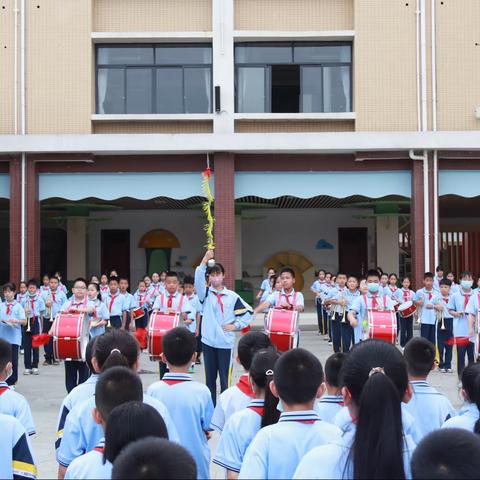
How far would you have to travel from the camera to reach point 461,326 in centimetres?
1187

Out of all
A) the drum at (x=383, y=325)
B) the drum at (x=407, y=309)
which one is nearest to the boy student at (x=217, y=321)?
the drum at (x=383, y=325)

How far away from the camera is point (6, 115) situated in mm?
18328

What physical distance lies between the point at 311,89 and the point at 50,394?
11227 mm

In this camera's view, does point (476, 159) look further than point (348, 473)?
Yes

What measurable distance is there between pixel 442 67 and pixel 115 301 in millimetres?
9957

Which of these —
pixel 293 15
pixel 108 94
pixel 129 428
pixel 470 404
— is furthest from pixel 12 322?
pixel 293 15

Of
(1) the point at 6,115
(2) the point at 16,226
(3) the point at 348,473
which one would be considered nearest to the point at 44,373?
(2) the point at 16,226

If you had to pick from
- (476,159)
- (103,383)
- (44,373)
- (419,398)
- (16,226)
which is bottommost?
(44,373)

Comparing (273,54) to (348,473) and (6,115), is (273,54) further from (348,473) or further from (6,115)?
(348,473)

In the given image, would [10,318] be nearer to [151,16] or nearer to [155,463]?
[155,463]

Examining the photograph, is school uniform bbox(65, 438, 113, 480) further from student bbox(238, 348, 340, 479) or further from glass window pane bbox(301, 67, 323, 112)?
glass window pane bbox(301, 67, 323, 112)

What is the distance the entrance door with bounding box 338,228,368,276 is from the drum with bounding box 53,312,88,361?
18.8 m

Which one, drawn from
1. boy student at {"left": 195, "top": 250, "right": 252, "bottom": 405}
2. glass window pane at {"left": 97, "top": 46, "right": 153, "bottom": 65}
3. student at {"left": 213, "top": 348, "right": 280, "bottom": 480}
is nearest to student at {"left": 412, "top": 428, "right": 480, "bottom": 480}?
student at {"left": 213, "top": 348, "right": 280, "bottom": 480}

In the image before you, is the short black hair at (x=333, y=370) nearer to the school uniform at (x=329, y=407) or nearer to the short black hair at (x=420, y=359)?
the school uniform at (x=329, y=407)
